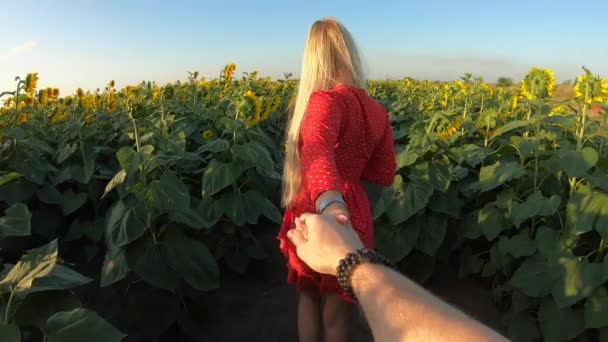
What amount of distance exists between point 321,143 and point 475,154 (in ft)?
6.74

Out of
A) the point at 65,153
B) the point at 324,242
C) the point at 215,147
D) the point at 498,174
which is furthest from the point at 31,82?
the point at 324,242

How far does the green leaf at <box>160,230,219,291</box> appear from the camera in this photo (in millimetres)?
2555

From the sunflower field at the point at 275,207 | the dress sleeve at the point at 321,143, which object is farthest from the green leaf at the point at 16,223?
the dress sleeve at the point at 321,143

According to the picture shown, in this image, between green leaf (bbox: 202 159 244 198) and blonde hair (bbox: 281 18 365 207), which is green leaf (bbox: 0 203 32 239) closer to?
blonde hair (bbox: 281 18 365 207)

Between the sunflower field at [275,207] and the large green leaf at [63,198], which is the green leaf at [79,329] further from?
the large green leaf at [63,198]

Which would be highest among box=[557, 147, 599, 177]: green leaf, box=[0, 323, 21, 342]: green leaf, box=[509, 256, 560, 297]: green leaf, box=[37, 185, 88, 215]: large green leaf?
box=[0, 323, 21, 342]: green leaf

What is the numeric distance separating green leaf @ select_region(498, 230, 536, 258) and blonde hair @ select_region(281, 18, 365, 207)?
47.9 inches

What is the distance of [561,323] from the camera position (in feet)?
8.05

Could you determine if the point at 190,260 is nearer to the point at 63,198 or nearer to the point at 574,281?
the point at 63,198

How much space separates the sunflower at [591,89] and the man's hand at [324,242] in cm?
226

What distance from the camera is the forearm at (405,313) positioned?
30.0 inches

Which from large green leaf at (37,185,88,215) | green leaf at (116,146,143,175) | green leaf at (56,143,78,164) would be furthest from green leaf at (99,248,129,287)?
green leaf at (56,143,78,164)

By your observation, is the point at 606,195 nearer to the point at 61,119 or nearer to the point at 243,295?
the point at 243,295

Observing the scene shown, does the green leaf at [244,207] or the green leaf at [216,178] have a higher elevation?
the green leaf at [216,178]
